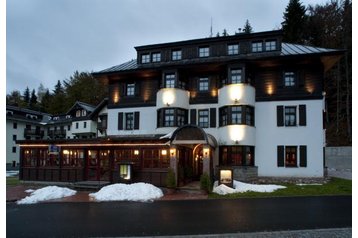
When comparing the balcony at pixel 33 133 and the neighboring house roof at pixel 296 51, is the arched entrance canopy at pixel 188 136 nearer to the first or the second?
the neighboring house roof at pixel 296 51

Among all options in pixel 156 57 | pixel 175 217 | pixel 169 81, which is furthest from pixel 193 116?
pixel 175 217

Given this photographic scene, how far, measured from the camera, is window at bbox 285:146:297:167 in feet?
72.0

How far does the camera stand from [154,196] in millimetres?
16234

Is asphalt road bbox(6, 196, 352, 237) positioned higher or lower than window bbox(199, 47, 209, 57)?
lower

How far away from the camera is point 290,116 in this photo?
73.5 ft

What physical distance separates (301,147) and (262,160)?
313 cm

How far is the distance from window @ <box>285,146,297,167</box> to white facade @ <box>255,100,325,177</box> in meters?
0.28

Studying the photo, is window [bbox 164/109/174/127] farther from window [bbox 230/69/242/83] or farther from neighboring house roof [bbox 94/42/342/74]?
window [bbox 230/69/242/83]

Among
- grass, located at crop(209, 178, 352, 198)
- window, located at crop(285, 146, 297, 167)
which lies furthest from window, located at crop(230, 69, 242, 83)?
grass, located at crop(209, 178, 352, 198)

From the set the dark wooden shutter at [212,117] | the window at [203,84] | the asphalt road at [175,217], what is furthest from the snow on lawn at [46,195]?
the window at [203,84]

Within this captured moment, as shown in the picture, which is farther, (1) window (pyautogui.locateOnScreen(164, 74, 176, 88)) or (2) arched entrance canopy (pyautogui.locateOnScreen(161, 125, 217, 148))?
(1) window (pyautogui.locateOnScreen(164, 74, 176, 88))

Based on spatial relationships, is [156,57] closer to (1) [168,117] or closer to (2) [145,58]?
(2) [145,58]

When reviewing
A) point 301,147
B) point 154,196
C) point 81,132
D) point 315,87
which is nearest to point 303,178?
point 301,147

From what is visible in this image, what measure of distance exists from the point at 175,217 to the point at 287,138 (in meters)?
14.5
